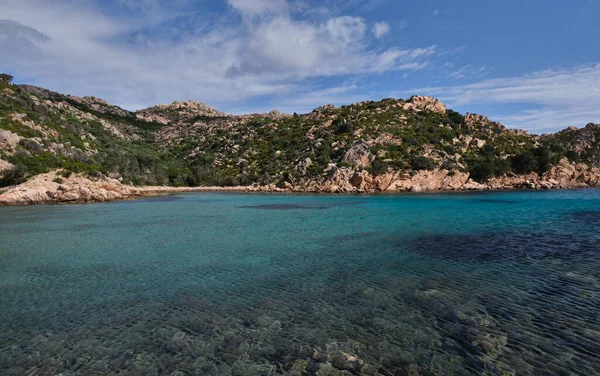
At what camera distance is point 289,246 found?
705 inches

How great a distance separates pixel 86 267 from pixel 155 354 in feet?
31.4

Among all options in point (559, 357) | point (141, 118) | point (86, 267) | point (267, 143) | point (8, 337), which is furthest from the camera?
point (141, 118)

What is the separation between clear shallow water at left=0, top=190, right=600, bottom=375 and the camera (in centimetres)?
677

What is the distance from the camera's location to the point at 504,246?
1636cm

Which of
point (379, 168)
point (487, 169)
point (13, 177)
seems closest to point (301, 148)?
point (379, 168)

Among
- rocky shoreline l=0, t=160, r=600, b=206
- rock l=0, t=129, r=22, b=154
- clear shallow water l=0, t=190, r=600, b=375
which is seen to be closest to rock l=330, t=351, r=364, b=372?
clear shallow water l=0, t=190, r=600, b=375

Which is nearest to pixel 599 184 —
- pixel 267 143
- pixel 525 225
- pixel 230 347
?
pixel 525 225

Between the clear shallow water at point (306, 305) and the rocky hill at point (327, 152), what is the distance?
43734 millimetres

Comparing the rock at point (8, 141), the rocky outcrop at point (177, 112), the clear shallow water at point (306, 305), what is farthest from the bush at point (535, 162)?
A: the rocky outcrop at point (177, 112)

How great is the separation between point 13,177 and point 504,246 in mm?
57116

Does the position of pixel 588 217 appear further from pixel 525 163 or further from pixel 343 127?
pixel 343 127

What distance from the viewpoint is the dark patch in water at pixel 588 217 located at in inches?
910

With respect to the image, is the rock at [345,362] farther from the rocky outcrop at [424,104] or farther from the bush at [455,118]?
the rocky outcrop at [424,104]

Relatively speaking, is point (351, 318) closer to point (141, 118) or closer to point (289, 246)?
point (289, 246)
